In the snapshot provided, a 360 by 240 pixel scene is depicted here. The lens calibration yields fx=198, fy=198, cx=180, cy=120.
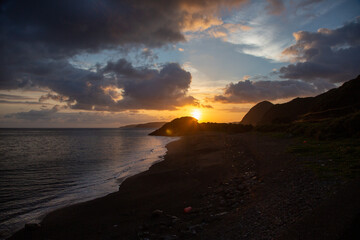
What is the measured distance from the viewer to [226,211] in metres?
7.85

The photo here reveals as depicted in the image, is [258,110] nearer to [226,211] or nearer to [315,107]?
[315,107]

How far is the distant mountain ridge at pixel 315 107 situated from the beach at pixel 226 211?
1350 inches

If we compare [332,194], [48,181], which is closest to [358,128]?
[332,194]

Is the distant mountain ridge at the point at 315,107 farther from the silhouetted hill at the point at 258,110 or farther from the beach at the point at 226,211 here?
the beach at the point at 226,211

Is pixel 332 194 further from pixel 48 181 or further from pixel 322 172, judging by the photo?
pixel 48 181

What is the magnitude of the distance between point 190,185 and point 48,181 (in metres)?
11.7

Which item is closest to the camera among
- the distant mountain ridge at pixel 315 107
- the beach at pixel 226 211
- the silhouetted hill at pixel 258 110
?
the beach at pixel 226 211

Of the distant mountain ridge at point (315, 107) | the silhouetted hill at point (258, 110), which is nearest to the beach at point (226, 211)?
the distant mountain ridge at point (315, 107)

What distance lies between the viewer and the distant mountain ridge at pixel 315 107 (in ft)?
137

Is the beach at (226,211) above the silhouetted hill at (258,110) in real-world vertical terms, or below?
below

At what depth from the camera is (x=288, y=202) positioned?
6898mm

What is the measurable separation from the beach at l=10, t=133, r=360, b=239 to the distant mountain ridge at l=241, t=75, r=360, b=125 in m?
34.3

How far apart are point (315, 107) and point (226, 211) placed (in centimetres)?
6062

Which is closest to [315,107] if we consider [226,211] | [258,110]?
[226,211]
